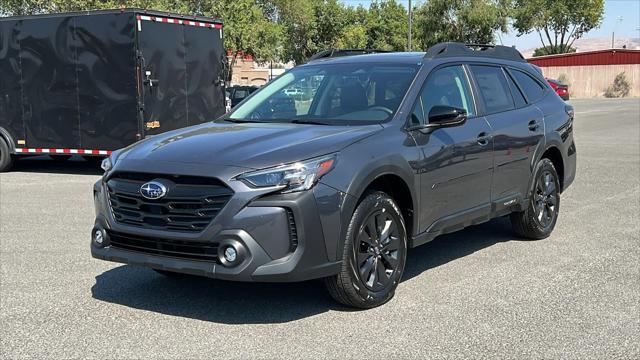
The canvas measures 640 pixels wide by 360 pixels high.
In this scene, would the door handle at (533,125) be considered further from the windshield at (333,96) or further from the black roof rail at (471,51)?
the windshield at (333,96)

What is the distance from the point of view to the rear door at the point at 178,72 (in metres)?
12.5

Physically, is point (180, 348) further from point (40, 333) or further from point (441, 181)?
point (441, 181)

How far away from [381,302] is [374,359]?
953mm

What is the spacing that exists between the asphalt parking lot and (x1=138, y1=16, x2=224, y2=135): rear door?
518cm

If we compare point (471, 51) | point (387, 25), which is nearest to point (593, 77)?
point (387, 25)

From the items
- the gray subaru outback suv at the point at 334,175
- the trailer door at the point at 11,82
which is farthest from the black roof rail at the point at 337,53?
the trailer door at the point at 11,82

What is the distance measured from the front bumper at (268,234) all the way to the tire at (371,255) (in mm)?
196

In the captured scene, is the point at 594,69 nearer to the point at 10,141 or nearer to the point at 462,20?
the point at 462,20

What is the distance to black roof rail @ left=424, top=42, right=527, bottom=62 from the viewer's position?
20.0 feet

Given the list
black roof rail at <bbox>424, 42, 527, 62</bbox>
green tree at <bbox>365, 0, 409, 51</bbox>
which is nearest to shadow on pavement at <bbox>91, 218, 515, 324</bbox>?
black roof rail at <bbox>424, 42, 527, 62</bbox>

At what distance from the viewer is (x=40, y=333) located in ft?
15.2

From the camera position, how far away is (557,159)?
24.9ft

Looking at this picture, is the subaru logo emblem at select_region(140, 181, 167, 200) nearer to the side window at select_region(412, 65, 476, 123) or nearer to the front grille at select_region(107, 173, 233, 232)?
the front grille at select_region(107, 173, 233, 232)

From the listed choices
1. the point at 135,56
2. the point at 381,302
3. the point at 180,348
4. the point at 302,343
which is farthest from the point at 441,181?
the point at 135,56
